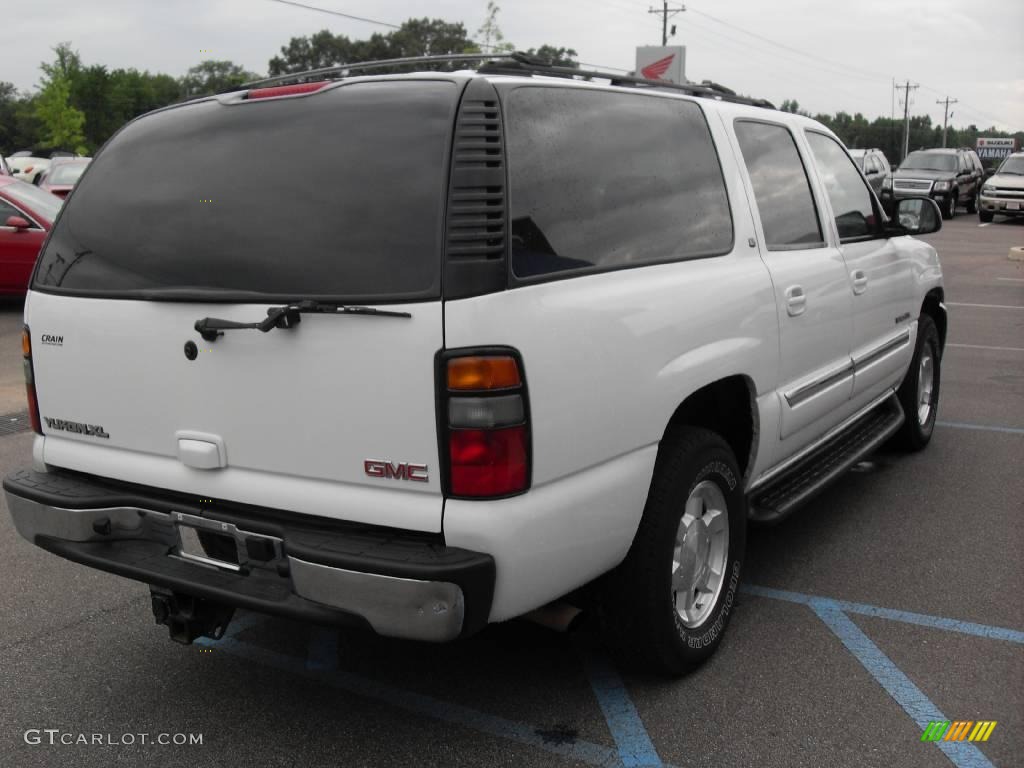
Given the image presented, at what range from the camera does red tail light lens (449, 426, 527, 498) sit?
2.56 metres

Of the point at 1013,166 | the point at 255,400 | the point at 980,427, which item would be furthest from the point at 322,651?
the point at 1013,166

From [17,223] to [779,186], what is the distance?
10517mm

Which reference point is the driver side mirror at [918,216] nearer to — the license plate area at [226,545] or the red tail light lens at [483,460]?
the red tail light lens at [483,460]

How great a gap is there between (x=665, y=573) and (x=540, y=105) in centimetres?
148

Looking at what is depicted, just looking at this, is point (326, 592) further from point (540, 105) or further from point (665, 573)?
point (540, 105)

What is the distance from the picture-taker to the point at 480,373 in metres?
2.56

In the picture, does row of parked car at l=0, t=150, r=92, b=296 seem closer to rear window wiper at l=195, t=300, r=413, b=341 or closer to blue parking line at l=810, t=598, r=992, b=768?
rear window wiper at l=195, t=300, r=413, b=341

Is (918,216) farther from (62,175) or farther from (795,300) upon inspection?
(62,175)

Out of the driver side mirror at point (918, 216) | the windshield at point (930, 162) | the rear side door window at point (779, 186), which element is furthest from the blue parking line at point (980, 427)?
the windshield at point (930, 162)

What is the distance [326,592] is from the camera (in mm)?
2621

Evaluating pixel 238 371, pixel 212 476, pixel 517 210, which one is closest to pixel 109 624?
pixel 212 476

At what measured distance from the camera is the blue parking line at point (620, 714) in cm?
300

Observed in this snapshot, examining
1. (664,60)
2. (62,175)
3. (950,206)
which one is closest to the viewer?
(62,175)

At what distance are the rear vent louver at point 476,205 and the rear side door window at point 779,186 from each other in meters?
1.64
